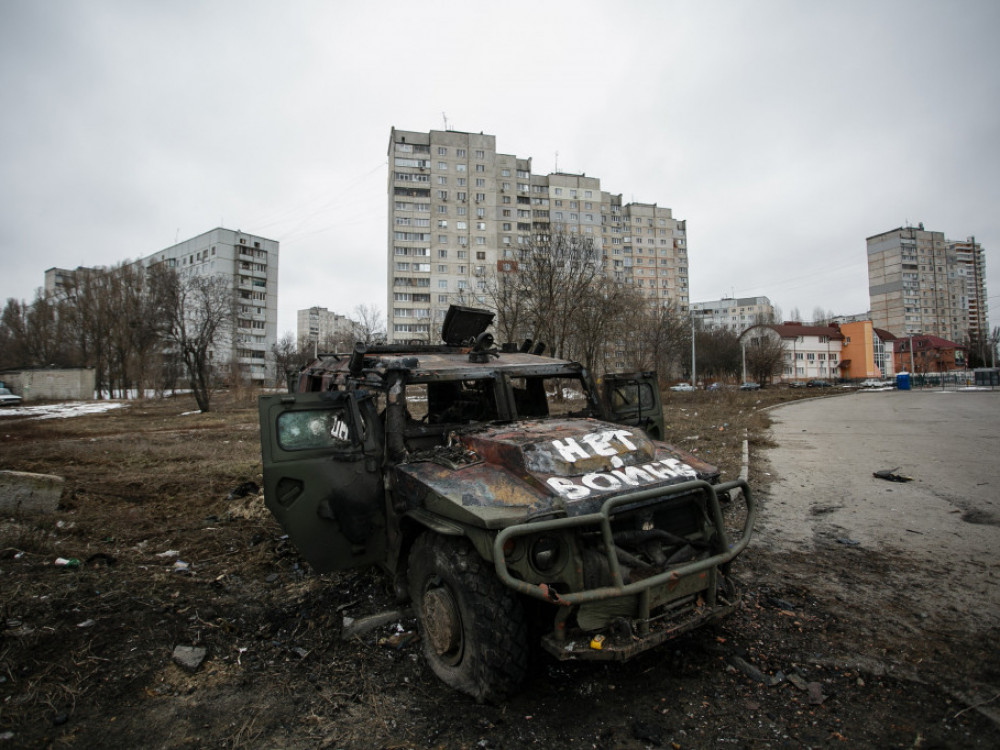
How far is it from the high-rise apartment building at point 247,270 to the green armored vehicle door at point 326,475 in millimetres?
66256

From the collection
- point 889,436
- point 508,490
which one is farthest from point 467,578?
point 889,436

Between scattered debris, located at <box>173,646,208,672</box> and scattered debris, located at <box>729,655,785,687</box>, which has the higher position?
scattered debris, located at <box>173,646,208,672</box>

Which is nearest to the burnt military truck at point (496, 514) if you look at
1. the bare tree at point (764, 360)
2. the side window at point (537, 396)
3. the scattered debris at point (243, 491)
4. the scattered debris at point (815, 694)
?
the side window at point (537, 396)

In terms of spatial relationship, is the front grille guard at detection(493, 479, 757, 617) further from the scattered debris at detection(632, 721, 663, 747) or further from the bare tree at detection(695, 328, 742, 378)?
the bare tree at detection(695, 328, 742, 378)

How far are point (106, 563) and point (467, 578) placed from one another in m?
3.64

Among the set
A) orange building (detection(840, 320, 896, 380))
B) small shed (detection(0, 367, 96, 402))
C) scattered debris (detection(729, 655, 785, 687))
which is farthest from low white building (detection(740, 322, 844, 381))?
scattered debris (detection(729, 655, 785, 687))

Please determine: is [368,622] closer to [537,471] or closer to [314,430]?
[314,430]

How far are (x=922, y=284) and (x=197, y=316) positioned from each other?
108 meters

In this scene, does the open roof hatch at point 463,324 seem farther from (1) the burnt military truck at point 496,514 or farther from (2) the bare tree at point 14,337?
(2) the bare tree at point 14,337

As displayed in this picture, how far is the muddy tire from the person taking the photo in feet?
8.09

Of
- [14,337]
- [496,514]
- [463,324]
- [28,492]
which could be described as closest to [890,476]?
[463,324]

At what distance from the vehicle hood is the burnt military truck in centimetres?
1

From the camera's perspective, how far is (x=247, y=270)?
6819 cm

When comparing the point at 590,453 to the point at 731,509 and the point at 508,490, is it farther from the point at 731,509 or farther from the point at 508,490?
the point at 731,509
